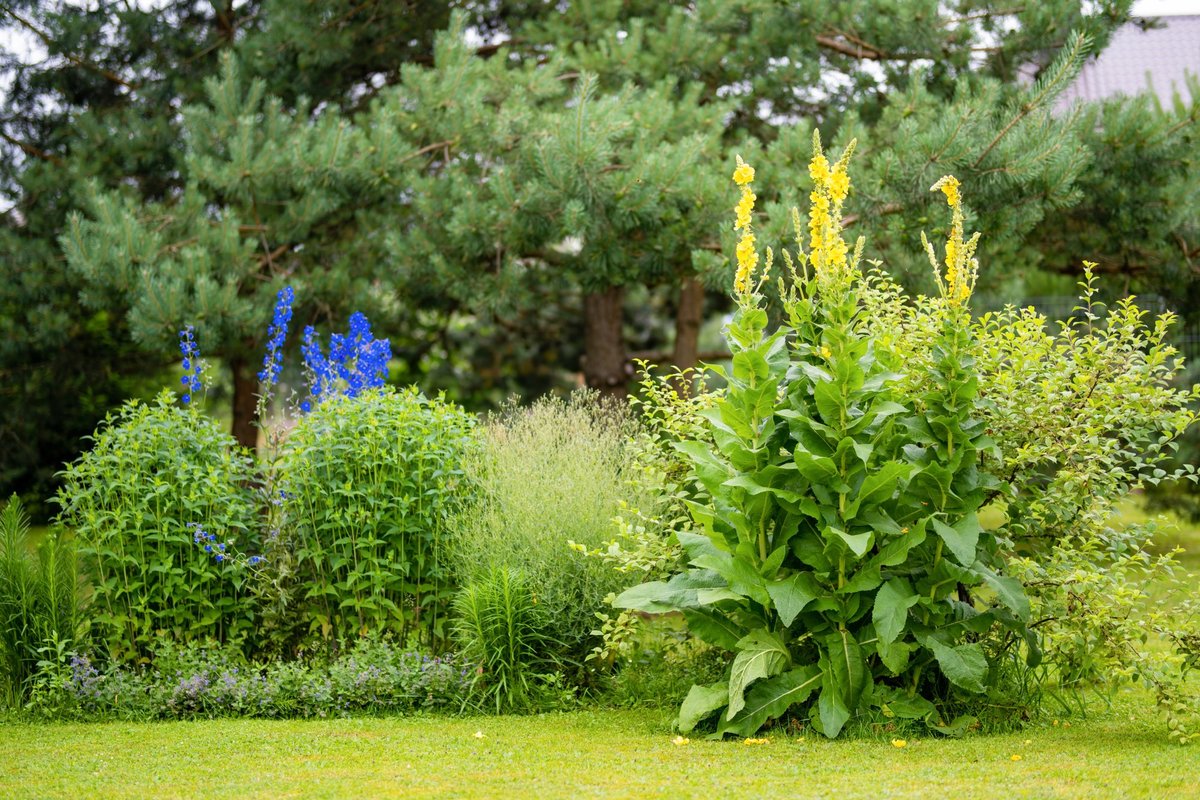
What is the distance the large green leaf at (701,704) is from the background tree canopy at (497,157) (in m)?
3.18

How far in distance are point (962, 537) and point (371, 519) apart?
253 cm

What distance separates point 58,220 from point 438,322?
12.3ft

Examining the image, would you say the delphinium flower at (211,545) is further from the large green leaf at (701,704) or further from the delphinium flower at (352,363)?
the large green leaf at (701,704)

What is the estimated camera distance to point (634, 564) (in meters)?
4.66

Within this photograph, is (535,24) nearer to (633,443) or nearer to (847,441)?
(633,443)

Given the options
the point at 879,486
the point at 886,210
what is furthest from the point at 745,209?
the point at 886,210

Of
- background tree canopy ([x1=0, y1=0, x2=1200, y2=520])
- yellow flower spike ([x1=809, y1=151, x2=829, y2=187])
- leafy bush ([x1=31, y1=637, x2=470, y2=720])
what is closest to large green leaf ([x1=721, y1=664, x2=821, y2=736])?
leafy bush ([x1=31, y1=637, x2=470, y2=720])

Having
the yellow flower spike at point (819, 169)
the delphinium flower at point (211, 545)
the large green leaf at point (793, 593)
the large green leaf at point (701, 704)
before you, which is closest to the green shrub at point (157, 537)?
the delphinium flower at point (211, 545)

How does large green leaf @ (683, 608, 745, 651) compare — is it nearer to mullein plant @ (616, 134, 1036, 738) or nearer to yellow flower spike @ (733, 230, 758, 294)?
mullein plant @ (616, 134, 1036, 738)

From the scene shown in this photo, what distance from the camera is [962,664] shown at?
13.9 ft

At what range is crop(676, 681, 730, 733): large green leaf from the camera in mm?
4316

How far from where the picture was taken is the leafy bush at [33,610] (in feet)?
16.7

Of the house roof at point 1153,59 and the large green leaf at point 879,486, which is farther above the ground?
the house roof at point 1153,59

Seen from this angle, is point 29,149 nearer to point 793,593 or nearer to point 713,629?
point 713,629
